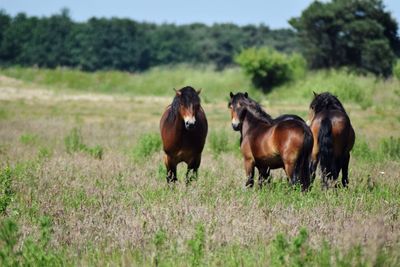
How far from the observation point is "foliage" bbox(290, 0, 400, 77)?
148 feet

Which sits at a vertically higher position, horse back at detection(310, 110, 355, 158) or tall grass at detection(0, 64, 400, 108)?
horse back at detection(310, 110, 355, 158)

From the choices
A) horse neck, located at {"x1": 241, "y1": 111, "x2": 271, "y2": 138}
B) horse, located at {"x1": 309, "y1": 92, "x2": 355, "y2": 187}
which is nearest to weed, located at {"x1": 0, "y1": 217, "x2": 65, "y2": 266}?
horse neck, located at {"x1": 241, "y1": 111, "x2": 271, "y2": 138}

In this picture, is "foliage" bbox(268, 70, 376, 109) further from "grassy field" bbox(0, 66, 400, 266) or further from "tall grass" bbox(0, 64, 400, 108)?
"grassy field" bbox(0, 66, 400, 266)

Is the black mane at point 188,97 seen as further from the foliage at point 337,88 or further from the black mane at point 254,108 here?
the foliage at point 337,88

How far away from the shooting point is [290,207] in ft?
24.1

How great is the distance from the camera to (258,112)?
992cm

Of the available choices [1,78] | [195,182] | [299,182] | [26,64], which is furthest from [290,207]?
[26,64]

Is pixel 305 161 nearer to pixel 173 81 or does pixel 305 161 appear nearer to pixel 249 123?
pixel 249 123

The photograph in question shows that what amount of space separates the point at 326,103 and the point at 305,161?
7.59 ft

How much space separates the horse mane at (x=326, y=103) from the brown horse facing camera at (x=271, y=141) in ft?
5.10

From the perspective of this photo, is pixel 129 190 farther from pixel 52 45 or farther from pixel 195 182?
pixel 52 45

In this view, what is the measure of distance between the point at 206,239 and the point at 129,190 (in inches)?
124

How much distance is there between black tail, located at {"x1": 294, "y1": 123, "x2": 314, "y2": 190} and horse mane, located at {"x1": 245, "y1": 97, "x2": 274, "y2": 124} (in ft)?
3.68

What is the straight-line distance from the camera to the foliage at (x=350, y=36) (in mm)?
44969
